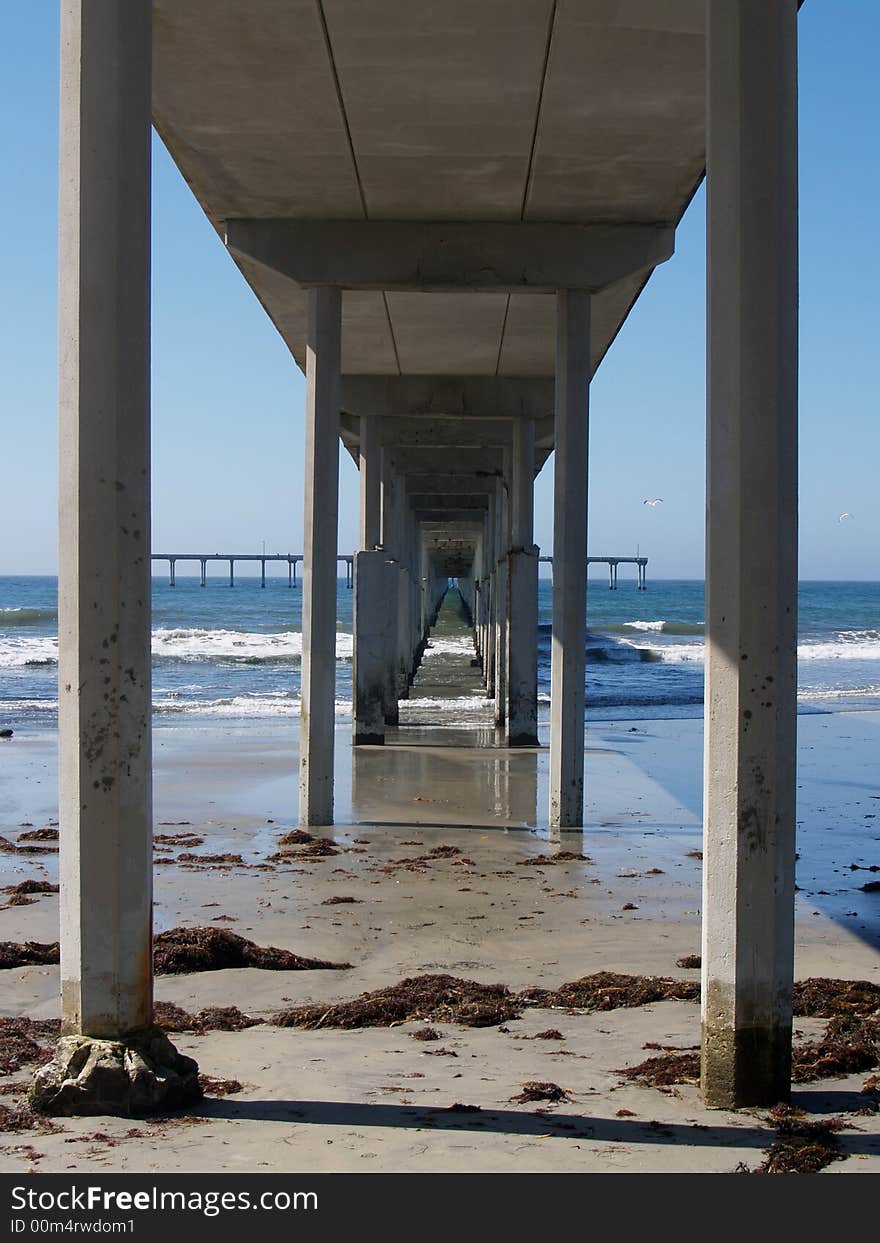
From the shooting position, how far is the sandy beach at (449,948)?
A: 4.06 meters

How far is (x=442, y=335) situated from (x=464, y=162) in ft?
19.5

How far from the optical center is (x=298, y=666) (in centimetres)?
3906

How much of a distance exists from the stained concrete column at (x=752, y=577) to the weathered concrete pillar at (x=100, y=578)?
191 centimetres

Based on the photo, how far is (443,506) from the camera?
3769 centimetres

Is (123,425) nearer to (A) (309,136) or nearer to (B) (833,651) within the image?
Answer: (A) (309,136)

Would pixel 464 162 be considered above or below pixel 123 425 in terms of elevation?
above

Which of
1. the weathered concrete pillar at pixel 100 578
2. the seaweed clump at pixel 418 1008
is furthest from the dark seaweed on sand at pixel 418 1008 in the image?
the weathered concrete pillar at pixel 100 578

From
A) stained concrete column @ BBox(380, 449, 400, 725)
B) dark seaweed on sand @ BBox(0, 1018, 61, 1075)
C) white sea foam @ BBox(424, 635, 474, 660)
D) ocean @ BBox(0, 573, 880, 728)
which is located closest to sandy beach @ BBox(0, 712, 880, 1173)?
dark seaweed on sand @ BBox(0, 1018, 61, 1075)

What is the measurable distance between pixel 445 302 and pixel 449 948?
875 cm

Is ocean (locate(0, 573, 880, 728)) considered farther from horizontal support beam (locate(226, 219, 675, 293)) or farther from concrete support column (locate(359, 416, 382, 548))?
horizontal support beam (locate(226, 219, 675, 293))

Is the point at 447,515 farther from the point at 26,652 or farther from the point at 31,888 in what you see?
the point at 31,888

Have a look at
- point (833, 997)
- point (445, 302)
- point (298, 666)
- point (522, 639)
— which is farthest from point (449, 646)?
point (833, 997)

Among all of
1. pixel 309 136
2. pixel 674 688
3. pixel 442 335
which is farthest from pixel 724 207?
pixel 674 688

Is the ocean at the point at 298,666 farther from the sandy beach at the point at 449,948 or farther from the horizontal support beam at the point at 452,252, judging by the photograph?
the horizontal support beam at the point at 452,252
